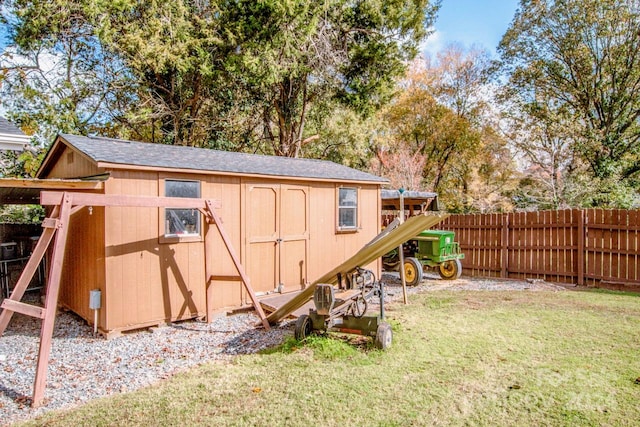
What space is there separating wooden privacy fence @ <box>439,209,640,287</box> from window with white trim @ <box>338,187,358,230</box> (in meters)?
3.66

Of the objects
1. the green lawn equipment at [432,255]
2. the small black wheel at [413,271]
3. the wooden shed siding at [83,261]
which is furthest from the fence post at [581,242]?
the wooden shed siding at [83,261]

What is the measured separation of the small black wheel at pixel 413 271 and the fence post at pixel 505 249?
2395mm

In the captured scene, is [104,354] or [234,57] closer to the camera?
[104,354]

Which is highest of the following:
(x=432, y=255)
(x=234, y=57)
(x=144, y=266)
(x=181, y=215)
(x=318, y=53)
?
(x=318, y=53)

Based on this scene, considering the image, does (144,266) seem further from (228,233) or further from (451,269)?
(451,269)

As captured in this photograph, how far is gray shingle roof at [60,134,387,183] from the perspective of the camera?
5703 mm

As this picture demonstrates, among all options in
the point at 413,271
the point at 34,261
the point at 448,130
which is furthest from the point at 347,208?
the point at 448,130

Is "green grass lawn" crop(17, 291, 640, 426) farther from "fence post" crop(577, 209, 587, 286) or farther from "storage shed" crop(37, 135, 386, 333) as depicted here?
"fence post" crop(577, 209, 587, 286)

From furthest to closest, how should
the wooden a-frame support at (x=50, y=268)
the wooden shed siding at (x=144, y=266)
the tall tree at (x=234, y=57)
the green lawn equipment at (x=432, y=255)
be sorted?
1. the tall tree at (x=234, y=57)
2. the green lawn equipment at (x=432, y=255)
3. the wooden shed siding at (x=144, y=266)
4. the wooden a-frame support at (x=50, y=268)

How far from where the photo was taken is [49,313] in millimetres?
3713

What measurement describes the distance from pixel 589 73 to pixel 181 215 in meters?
17.6

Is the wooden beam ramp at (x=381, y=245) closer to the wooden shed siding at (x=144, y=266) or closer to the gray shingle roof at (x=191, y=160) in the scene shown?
the wooden shed siding at (x=144, y=266)

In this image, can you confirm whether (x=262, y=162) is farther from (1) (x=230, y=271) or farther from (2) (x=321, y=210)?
(1) (x=230, y=271)

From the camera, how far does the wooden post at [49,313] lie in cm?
358
